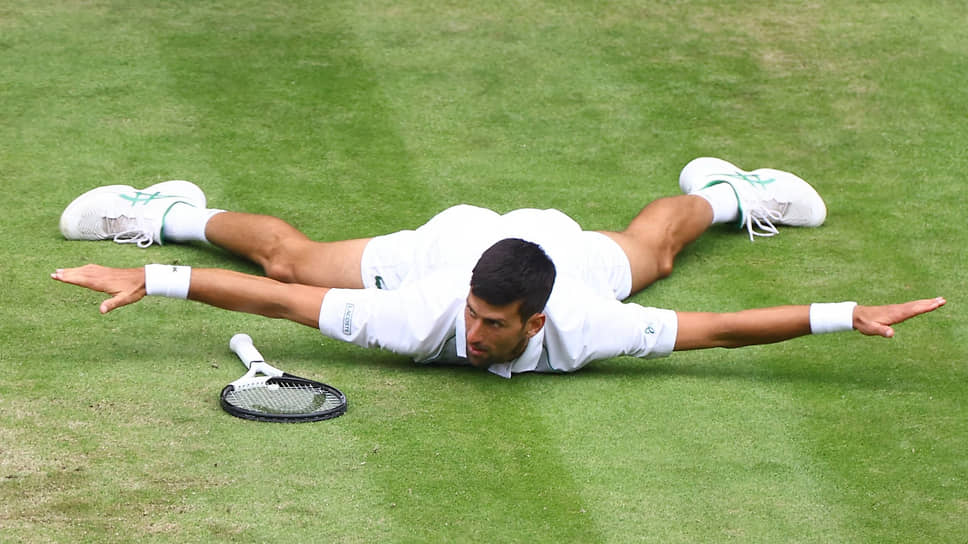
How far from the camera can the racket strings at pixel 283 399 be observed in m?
6.12

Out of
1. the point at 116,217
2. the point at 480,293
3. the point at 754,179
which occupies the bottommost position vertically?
the point at 116,217

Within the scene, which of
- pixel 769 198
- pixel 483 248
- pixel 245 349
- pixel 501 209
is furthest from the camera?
pixel 501 209

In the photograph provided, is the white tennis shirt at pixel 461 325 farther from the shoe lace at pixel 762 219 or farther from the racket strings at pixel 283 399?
the shoe lace at pixel 762 219

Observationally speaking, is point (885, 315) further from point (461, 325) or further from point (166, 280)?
point (166, 280)

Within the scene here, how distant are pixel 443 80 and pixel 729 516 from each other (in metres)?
5.77

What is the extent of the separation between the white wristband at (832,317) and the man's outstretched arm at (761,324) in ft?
0.05

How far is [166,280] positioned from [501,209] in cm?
280

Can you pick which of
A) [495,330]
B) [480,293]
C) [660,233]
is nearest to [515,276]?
[480,293]

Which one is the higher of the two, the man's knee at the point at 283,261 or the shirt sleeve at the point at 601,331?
the shirt sleeve at the point at 601,331

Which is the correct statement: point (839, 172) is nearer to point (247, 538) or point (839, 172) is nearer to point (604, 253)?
point (604, 253)

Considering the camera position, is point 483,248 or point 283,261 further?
point 283,261

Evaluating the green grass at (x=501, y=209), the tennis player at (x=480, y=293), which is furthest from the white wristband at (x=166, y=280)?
the green grass at (x=501, y=209)

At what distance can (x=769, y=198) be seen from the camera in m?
8.54

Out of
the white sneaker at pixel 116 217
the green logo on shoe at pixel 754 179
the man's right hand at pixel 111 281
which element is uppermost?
the green logo on shoe at pixel 754 179
